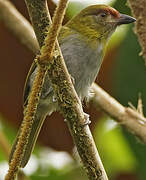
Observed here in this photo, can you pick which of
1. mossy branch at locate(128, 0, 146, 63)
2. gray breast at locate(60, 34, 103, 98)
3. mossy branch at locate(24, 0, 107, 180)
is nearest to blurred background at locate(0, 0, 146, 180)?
gray breast at locate(60, 34, 103, 98)

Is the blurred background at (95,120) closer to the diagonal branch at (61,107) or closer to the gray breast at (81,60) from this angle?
the gray breast at (81,60)

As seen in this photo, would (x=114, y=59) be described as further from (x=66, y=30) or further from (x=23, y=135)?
(x=23, y=135)

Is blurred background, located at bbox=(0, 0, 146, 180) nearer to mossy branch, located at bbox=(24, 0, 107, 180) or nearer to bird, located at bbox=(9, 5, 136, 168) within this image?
bird, located at bbox=(9, 5, 136, 168)

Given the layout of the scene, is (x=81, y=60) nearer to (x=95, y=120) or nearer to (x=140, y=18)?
(x=140, y=18)

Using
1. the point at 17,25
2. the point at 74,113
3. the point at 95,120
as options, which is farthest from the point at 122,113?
the point at 74,113

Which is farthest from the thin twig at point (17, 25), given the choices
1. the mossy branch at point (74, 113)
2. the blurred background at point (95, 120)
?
the mossy branch at point (74, 113)

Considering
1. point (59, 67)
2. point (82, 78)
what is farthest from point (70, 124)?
point (82, 78)

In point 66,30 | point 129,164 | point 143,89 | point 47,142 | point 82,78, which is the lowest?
point 129,164
